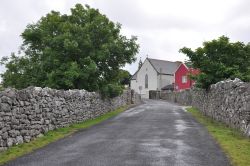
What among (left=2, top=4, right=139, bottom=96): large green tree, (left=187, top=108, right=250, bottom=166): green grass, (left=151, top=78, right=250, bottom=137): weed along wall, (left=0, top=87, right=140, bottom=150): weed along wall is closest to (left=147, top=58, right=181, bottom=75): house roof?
(left=2, top=4, right=139, bottom=96): large green tree

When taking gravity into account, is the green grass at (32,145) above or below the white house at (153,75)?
below

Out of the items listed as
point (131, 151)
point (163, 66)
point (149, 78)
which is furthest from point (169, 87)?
point (131, 151)

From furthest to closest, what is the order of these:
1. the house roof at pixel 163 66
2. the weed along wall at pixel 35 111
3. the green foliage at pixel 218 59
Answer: the house roof at pixel 163 66 → the green foliage at pixel 218 59 → the weed along wall at pixel 35 111

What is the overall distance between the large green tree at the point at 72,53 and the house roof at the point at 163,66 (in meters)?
58.2

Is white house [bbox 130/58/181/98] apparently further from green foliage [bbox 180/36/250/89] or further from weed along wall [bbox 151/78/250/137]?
green foliage [bbox 180/36/250/89]

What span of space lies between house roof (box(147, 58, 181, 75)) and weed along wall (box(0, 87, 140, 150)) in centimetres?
6654

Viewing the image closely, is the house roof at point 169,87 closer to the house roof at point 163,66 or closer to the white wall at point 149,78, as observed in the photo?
the white wall at point 149,78

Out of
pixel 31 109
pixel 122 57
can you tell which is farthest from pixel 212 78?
pixel 31 109

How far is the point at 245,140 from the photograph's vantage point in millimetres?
15039

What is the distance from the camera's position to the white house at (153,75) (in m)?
91.7

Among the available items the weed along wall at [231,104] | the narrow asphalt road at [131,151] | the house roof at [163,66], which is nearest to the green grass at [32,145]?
the narrow asphalt road at [131,151]

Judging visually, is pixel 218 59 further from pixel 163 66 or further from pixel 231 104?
pixel 163 66

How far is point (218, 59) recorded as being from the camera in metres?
27.5

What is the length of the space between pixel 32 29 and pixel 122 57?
933 centimetres
